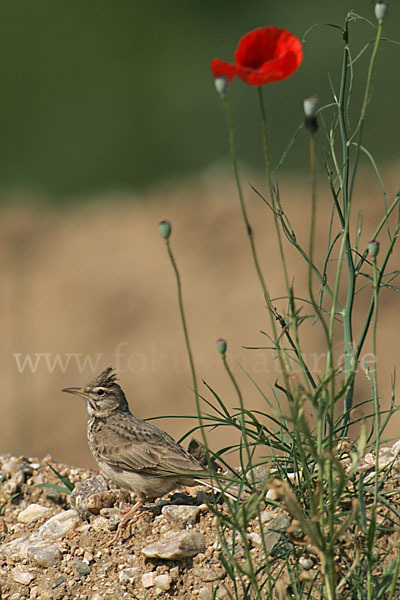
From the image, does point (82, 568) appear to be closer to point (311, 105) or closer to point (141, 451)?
point (141, 451)

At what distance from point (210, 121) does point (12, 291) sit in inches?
223

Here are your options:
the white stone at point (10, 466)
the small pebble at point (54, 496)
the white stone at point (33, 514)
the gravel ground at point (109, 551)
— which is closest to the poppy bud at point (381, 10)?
the gravel ground at point (109, 551)

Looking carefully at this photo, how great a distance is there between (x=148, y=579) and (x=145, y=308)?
5.57 metres

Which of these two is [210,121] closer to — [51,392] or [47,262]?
[47,262]

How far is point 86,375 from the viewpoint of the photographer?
27.1ft

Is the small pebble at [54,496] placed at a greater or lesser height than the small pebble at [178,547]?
greater

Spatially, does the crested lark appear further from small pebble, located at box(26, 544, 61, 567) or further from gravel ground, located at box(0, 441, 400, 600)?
small pebble, located at box(26, 544, 61, 567)

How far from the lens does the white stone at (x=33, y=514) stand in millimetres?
3906

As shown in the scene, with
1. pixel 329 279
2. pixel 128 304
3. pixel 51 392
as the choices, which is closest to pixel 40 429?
pixel 51 392

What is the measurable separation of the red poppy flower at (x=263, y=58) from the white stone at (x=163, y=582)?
1.70 meters

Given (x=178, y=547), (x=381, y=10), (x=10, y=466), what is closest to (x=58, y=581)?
(x=178, y=547)

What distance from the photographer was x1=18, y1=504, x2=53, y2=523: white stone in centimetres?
391

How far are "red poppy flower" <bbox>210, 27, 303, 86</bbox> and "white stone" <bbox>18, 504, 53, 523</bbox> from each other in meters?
2.22

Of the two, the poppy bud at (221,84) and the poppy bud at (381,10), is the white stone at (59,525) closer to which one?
the poppy bud at (221,84)
